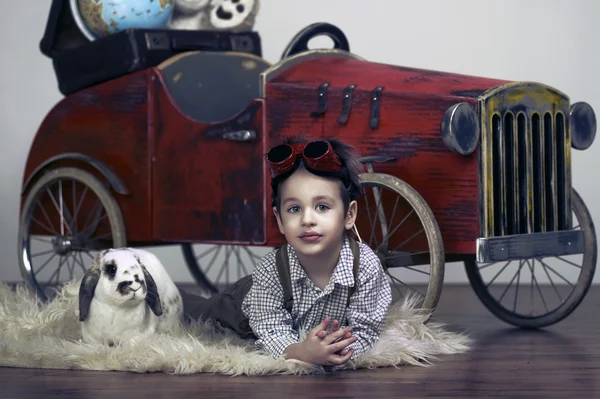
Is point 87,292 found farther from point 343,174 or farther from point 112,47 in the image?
point 112,47

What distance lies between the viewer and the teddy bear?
381 cm

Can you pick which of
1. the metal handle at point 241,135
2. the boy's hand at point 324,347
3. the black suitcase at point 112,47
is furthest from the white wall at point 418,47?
the boy's hand at point 324,347

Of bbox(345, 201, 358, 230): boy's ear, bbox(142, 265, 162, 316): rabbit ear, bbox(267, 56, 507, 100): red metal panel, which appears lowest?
bbox(142, 265, 162, 316): rabbit ear

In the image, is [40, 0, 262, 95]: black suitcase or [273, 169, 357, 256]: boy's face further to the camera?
[40, 0, 262, 95]: black suitcase

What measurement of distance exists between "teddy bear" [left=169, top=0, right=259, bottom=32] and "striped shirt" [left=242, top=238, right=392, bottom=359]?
1.56 metres

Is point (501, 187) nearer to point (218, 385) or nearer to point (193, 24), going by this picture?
point (218, 385)

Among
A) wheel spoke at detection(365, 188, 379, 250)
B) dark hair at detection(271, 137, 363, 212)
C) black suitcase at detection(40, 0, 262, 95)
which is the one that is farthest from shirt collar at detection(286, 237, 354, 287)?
black suitcase at detection(40, 0, 262, 95)

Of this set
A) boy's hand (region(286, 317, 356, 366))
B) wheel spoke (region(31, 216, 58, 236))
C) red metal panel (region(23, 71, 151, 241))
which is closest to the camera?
boy's hand (region(286, 317, 356, 366))

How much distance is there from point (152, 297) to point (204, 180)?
30.4 inches

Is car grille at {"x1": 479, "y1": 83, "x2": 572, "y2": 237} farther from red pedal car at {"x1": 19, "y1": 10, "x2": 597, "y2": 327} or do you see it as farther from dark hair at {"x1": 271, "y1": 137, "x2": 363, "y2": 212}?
dark hair at {"x1": 271, "y1": 137, "x2": 363, "y2": 212}

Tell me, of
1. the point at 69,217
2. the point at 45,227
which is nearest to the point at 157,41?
the point at 69,217

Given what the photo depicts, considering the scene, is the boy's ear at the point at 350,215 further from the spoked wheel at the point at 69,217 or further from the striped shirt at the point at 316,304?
the spoked wheel at the point at 69,217

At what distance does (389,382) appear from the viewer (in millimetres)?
2252

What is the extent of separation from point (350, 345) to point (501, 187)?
778mm
